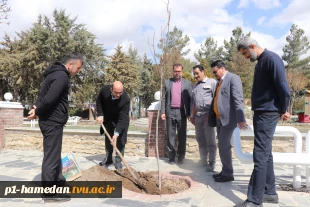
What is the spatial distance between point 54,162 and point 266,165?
237 cm

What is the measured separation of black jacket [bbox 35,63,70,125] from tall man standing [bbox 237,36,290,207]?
2130 mm

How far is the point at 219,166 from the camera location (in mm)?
5082

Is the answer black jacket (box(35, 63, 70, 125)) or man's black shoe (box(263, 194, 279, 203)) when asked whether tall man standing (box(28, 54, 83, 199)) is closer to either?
black jacket (box(35, 63, 70, 125))

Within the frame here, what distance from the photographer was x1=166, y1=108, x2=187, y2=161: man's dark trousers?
5125 mm

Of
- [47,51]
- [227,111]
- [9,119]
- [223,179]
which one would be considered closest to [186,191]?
[223,179]

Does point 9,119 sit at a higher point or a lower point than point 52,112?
lower

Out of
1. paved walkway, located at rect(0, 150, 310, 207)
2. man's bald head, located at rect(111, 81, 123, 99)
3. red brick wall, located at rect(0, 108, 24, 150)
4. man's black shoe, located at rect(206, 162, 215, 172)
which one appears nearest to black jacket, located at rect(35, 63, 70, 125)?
paved walkway, located at rect(0, 150, 310, 207)

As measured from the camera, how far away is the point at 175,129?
207 inches

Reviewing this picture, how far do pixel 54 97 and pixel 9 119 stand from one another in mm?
4787

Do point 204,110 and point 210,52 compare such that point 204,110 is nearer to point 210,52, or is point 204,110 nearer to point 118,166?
point 118,166

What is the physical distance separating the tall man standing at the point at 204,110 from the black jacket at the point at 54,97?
7.77ft

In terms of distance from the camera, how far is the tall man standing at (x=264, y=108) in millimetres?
2814

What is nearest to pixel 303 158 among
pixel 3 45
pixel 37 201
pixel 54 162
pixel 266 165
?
pixel 266 165

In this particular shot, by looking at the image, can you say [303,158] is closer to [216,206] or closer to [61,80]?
[216,206]
